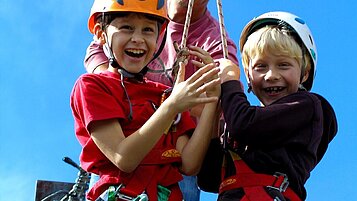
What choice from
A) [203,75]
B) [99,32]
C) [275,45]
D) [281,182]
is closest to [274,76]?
[275,45]

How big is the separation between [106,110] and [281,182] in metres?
1.23

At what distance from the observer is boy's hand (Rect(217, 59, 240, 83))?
15.4 ft

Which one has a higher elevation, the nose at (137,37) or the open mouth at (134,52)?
the nose at (137,37)

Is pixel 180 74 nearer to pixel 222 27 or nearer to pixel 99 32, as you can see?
pixel 222 27

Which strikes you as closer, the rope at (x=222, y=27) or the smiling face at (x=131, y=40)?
the smiling face at (x=131, y=40)

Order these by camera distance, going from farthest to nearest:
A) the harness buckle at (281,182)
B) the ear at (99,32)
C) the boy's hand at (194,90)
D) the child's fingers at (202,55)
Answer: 1. the ear at (99,32)
2. the child's fingers at (202,55)
3. the harness buckle at (281,182)
4. the boy's hand at (194,90)

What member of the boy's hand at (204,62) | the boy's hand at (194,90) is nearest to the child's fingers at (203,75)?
the boy's hand at (194,90)

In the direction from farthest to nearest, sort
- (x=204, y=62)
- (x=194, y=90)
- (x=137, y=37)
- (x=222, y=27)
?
(x=222, y=27), (x=204, y=62), (x=137, y=37), (x=194, y=90)

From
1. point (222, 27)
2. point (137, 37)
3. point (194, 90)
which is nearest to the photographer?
point (194, 90)

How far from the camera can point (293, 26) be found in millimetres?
4848

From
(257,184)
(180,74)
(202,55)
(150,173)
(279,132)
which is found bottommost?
(257,184)

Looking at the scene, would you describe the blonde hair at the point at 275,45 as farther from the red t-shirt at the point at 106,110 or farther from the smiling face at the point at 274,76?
the red t-shirt at the point at 106,110

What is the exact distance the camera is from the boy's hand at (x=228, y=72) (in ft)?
15.4

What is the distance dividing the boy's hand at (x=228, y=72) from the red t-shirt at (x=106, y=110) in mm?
480
